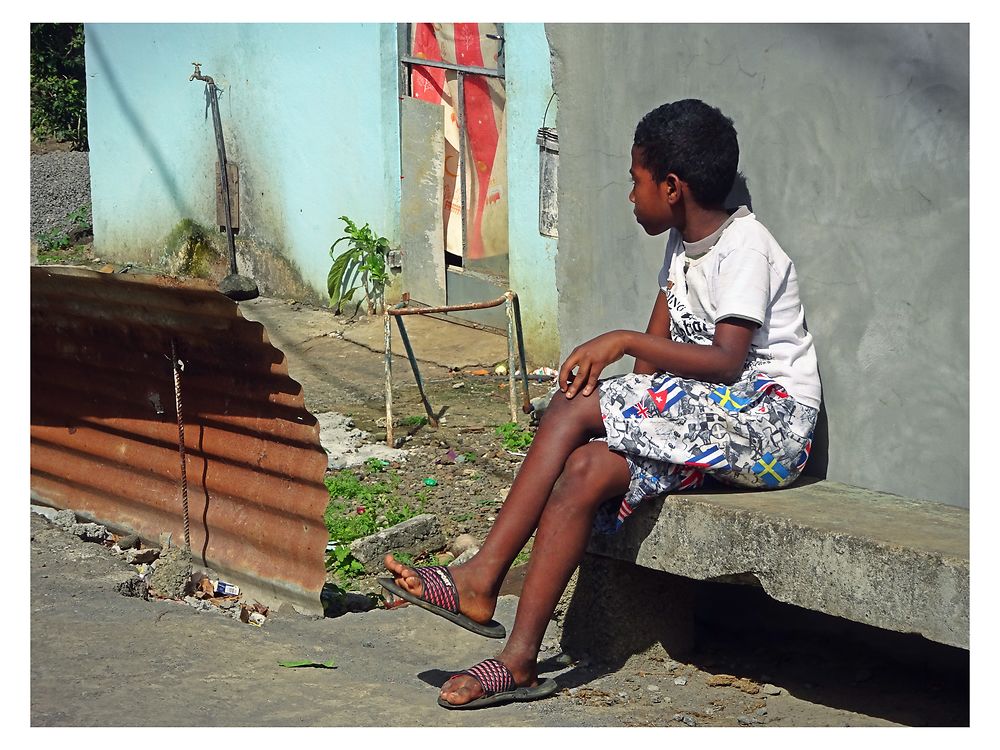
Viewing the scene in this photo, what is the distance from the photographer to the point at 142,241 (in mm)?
12023

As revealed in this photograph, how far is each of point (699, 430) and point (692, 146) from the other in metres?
0.79

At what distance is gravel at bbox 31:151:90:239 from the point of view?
1316 cm

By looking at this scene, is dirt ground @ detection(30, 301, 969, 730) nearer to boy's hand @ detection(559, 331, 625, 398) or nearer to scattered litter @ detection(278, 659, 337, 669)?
scattered litter @ detection(278, 659, 337, 669)

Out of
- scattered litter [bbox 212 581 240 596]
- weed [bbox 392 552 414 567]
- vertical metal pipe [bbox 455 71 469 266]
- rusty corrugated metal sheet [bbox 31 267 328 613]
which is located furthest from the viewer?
vertical metal pipe [bbox 455 71 469 266]

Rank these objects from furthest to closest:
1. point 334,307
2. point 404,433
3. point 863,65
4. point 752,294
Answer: point 334,307
point 404,433
point 863,65
point 752,294

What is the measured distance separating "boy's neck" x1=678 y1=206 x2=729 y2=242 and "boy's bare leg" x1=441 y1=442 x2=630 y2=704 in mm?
690

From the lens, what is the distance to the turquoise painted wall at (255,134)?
9.70 metres

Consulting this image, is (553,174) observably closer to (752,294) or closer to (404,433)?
(404,433)

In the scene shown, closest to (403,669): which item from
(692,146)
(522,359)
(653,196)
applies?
(653,196)

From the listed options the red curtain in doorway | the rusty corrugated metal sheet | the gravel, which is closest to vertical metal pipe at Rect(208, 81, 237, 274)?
the red curtain in doorway

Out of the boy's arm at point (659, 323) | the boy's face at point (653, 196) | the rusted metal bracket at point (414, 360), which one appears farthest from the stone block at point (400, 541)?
the boy's face at point (653, 196)

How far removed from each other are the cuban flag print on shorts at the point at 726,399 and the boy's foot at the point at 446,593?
0.81 m

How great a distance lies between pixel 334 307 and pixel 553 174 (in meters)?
2.79

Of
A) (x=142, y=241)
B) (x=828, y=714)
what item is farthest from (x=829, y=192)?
(x=142, y=241)
